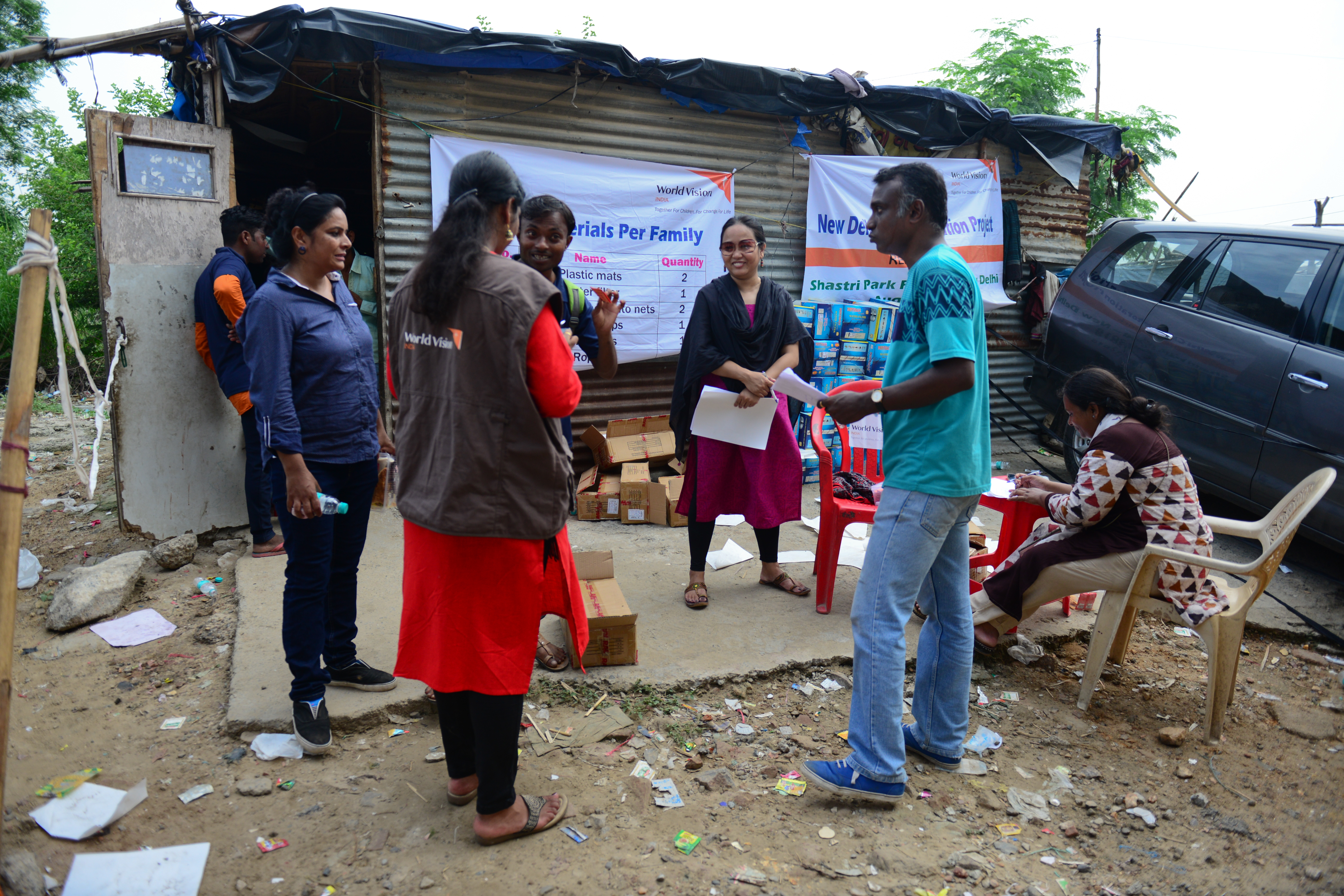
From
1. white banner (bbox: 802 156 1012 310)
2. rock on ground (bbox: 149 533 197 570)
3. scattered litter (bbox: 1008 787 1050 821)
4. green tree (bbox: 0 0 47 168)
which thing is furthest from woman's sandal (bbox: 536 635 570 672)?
green tree (bbox: 0 0 47 168)

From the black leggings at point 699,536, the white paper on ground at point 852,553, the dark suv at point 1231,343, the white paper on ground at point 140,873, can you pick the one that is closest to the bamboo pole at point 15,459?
the white paper on ground at point 140,873

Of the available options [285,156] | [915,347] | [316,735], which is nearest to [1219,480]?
[915,347]

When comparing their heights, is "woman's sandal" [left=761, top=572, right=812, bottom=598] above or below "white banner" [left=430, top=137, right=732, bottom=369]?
below

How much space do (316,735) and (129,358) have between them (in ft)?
9.24

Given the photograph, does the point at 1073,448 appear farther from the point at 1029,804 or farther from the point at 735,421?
the point at 1029,804

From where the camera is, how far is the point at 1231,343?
14.3ft

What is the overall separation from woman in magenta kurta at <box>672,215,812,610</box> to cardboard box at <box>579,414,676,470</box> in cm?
155

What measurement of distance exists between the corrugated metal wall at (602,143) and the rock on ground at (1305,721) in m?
4.12

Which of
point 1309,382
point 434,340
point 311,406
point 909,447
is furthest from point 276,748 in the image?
point 1309,382

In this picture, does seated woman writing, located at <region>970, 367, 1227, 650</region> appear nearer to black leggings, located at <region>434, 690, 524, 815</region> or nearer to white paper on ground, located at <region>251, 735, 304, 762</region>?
black leggings, located at <region>434, 690, 524, 815</region>

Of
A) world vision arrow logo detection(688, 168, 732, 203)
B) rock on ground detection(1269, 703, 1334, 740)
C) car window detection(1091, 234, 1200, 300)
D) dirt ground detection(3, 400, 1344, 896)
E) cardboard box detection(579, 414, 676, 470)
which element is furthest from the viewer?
world vision arrow logo detection(688, 168, 732, 203)

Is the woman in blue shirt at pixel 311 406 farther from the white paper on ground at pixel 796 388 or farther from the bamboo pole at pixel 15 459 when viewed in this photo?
the white paper on ground at pixel 796 388

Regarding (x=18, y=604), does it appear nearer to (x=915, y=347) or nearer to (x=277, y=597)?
(x=277, y=597)

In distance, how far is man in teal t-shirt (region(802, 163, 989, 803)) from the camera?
2.17 metres
